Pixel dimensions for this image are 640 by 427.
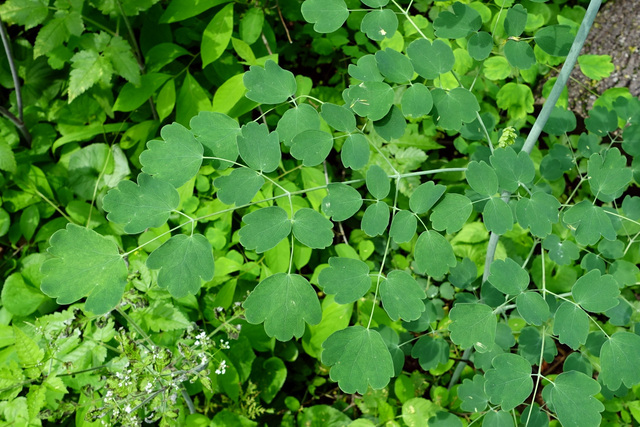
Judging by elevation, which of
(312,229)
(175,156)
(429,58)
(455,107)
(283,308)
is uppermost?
(429,58)

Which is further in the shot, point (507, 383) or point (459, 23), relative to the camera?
point (459, 23)

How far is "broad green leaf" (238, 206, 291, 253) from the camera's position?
1.10m

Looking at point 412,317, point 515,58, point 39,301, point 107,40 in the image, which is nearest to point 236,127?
point 412,317

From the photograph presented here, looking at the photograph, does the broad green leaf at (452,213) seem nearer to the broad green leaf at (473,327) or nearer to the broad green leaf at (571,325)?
the broad green leaf at (473,327)

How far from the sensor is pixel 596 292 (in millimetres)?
1124

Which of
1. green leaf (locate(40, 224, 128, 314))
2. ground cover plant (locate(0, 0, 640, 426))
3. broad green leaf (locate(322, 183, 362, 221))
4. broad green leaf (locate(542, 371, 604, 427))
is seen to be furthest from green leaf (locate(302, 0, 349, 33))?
broad green leaf (locate(542, 371, 604, 427))

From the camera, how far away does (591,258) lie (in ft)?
4.78

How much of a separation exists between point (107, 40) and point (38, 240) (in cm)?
86

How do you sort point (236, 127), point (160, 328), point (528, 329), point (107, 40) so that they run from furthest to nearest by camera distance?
point (107, 40) → point (160, 328) → point (528, 329) → point (236, 127)

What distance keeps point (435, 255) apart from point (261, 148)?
0.50 m

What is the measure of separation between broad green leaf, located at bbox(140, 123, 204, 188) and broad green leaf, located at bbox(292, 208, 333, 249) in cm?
28

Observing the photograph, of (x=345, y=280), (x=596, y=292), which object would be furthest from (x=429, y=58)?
(x=596, y=292)

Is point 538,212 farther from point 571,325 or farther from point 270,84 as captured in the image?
point 270,84

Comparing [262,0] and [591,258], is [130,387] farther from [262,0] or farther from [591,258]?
[262,0]
